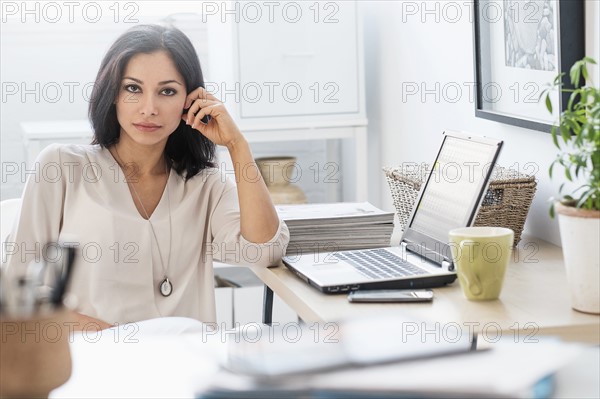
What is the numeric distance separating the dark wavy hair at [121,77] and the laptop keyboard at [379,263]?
1.49ft

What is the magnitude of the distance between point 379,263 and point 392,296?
0.21 metres

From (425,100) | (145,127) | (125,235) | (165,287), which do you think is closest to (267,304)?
(165,287)

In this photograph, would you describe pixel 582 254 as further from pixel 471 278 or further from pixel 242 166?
pixel 242 166

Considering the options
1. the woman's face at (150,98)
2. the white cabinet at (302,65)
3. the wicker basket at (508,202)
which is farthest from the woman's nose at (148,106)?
the white cabinet at (302,65)

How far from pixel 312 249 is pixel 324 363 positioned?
0.98 meters

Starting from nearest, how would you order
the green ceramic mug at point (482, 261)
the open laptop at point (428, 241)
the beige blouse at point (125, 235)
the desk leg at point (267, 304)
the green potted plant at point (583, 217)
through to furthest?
the green potted plant at point (583, 217)
the green ceramic mug at point (482, 261)
the open laptop at point (428, 241)
the beige blouse at point (125, 235)
the desk leg at point (267, 304)

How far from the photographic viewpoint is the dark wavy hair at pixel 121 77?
6.45 ft

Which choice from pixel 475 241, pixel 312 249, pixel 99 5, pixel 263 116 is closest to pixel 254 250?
pixel 312 249

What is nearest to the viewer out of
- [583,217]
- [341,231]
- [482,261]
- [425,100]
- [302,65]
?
[583,217]

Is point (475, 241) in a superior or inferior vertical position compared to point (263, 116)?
inferior

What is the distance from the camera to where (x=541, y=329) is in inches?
51.4

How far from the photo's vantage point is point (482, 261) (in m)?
1.45

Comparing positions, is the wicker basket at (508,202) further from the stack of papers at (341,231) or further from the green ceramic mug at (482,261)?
the green ceramic mug at (482,261)

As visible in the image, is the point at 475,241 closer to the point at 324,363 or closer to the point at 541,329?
the point at 541,329
